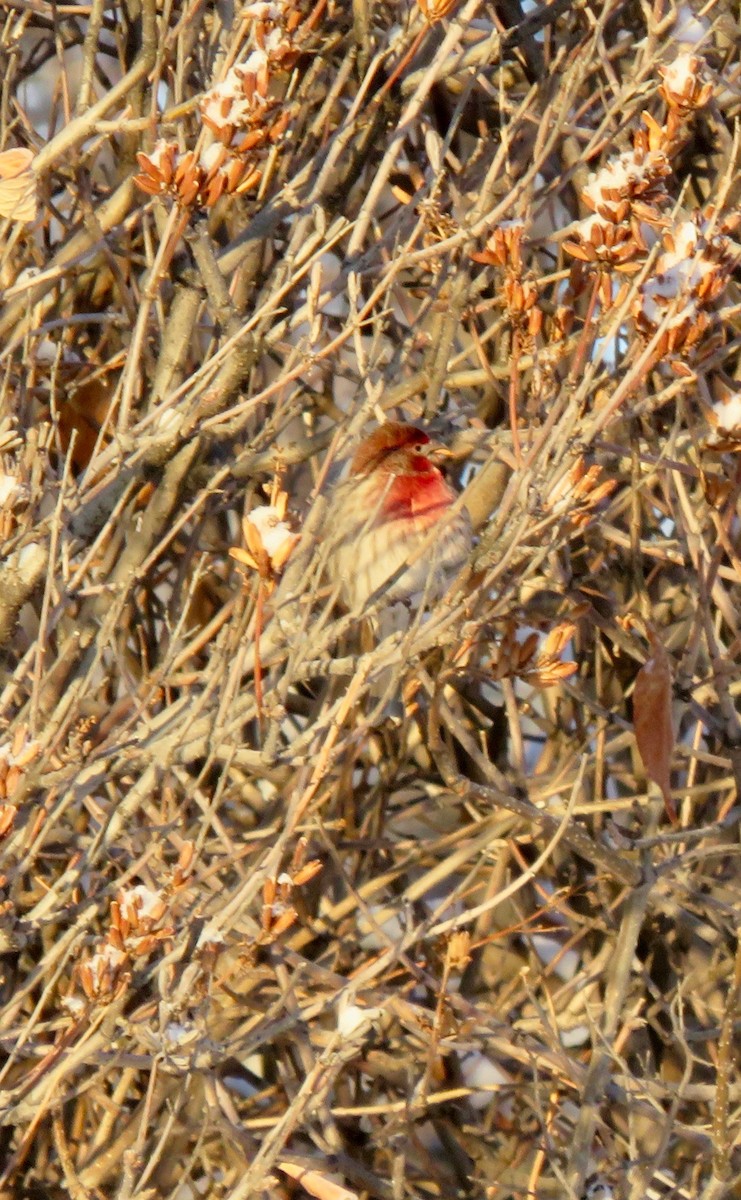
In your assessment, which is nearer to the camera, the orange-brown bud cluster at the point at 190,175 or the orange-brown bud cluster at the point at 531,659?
the orange-brown bud cluster at the point at 190,175

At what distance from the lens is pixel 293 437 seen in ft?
18.7

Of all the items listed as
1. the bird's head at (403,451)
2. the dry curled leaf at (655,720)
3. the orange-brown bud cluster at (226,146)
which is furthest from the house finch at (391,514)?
the orange-brown bud cluster at (226,146)

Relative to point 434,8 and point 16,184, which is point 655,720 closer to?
point 434,8

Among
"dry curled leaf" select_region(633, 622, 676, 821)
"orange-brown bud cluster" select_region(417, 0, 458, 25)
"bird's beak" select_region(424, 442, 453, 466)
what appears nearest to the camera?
"orange-brown bud cluster" select_region(417, 0, 458, 25)

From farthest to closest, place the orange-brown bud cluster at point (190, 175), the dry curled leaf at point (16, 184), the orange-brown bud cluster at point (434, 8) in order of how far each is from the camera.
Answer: the orange-brown bud cluster at point (434, 8) < the dry curled leaf at point (16, 184) < the orange-brown bud cluster at point (190, 175)

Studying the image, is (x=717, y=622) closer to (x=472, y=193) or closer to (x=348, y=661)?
(x=472, y=193)

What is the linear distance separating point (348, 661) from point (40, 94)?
4.80m

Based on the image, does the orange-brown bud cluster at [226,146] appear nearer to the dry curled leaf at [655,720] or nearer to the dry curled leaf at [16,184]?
the dry curled leaf at [16,184]

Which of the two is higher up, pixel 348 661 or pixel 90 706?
pixel 348 661

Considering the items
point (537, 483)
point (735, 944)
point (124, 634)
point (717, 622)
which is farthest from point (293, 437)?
point (537, 483)

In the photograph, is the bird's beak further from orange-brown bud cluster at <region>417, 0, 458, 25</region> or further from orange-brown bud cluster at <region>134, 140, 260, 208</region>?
orange-brown bud cluster at <region>134, 140, 260, 208</region>

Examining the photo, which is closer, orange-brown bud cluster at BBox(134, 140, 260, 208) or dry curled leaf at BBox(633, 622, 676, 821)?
orange-brown bud cluster at BBox(134, 140, 260, 208)

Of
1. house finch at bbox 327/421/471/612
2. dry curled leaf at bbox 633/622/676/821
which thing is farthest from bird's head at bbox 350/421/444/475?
dry curled leaf at bbox 633/622/676/821

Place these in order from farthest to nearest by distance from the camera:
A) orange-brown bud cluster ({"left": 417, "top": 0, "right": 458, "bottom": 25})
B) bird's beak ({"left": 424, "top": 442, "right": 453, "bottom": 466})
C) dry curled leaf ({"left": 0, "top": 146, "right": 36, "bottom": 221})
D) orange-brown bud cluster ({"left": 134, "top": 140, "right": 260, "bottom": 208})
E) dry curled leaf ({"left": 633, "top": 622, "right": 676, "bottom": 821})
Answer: bird's beak ({"left": 424, "top": 442, "right": 453, "bottom": 466}) < dry curled leaf ({"left": 633, "top": 622, "right": 676, "bottom": 821}) < orange-brown bud cluster ({"left": 417, "top": 0, "right": 458, "bottom": 25}) < dry curled leaf ({"left": 0, "top": 146, "right": 36, "bottom": 221}) < orange-brown bud cluster ({"left": 134, "top": 140, "right": 260, "bottom": 208})
